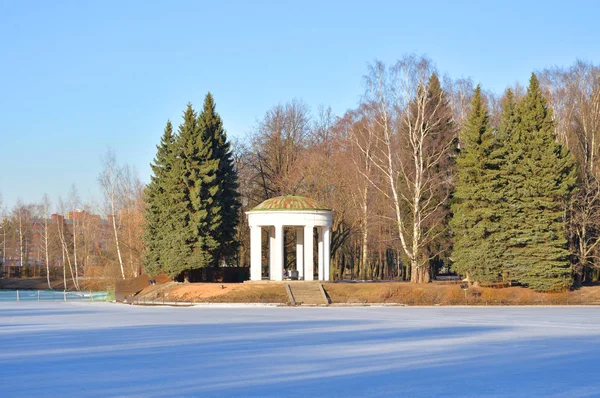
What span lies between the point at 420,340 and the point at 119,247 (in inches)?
2276

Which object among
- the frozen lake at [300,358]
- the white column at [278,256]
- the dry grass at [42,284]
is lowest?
the dry grass at [42,284]

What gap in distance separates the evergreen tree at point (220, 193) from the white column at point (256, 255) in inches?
133

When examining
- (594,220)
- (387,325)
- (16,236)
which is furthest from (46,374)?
(16,236)

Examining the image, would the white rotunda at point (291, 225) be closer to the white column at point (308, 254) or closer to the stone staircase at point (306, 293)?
the white column at point (308, 254)

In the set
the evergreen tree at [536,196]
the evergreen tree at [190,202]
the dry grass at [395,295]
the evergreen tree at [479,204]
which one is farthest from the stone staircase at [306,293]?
the evergreen tree at [536,196]

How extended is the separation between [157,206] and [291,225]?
1210cm

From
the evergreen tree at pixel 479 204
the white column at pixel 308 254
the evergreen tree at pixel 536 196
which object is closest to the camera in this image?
the evergreen tree at pixel 536 196

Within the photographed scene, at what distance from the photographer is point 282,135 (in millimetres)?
76312

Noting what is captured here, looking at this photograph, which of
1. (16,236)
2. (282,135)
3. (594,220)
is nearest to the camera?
(594,220)

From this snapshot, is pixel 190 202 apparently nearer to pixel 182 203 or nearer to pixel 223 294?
pixel 182 203

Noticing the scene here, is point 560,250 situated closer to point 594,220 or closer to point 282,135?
point 594,220

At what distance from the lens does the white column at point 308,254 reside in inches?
2207

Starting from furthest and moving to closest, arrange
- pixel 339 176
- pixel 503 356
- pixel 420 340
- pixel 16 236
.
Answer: pixel 16 236, pixel 339 176, pixel 420 340, pixel 503 356

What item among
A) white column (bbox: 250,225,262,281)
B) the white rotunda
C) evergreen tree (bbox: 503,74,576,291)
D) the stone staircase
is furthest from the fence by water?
evergreen tree (bbox: 503,74,576,291)
